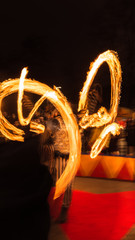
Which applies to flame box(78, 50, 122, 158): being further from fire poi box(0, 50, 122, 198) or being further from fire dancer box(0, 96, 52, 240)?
fire dancer box(0, 96, 52, 240)

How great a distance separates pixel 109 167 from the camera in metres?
8.40

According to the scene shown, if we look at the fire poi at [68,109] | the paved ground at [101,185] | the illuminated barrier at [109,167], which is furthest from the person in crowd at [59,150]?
the illuminated barrier at [109,167]

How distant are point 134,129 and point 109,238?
8264mm

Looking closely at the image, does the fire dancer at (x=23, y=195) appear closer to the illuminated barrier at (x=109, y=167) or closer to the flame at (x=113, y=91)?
the flame at (x=113, y=91)

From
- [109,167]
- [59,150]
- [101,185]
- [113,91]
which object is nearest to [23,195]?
[59,150]

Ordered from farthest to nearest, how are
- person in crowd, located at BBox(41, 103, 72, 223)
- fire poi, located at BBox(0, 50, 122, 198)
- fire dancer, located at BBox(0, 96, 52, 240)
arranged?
fire poi, located at BBox(0, 50, 122, 198), person in crowd, located at BBox(41, 103, 72, 223), fire dancer, located at BBox(0, 96, 52, 240)

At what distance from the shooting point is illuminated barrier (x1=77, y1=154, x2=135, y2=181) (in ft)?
26.9

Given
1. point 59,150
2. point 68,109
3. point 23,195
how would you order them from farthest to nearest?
point 68,109 < point 59,150 < point 23,195

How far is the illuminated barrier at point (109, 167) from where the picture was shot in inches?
322

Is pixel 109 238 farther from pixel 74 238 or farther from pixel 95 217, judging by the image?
pixel 95 217

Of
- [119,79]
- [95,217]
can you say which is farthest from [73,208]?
[119,79]

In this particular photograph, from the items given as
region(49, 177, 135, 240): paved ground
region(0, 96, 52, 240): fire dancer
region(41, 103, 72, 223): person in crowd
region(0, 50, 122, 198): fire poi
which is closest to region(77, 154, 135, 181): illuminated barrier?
region(49, 177, 135, 240): paved ground

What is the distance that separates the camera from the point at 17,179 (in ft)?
8.18

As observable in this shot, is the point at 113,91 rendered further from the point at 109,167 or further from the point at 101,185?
the point at 101,185
